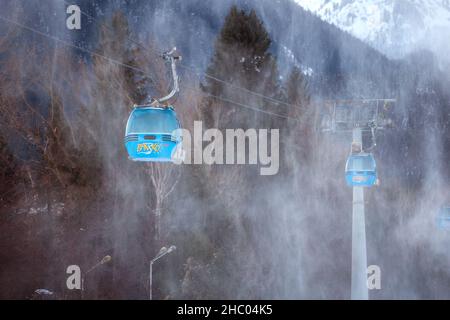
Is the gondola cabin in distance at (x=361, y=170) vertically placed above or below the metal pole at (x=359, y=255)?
above

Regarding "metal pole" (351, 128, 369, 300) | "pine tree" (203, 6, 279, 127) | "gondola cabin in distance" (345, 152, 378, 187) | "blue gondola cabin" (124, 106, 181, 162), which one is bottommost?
"metal pole" (351, 128, 369, 300)

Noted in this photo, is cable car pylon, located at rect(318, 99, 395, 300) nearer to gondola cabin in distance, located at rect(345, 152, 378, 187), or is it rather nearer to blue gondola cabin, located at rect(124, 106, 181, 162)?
gondola cabin in distance, located at rect(345, 152, 378, 187)

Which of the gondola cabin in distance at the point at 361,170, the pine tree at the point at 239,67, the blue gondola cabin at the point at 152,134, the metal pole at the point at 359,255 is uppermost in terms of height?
the pine tree at the point at 239,67

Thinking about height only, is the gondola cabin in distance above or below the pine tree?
below

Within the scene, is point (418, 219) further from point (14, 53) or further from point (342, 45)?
point (342, 45)

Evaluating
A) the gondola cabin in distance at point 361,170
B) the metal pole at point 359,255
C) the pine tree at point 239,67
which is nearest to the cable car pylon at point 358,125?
the metal pole at point 359,255

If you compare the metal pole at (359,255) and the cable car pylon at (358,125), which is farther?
the metal pole at (359,255)

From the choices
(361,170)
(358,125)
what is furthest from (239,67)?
(361,170)

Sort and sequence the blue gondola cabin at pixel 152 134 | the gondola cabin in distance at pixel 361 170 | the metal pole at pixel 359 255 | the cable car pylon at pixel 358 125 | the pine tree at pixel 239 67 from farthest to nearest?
the pine tree at pixel 239 67, the metal pole at pixel 359 255, the cable car pylon at pixel 358 125, the gondola cabin in distance at pixel 361 170, the blue gondola cabin at pixel 152 134

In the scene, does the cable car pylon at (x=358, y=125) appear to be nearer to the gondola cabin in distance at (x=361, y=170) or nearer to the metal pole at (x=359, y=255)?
the metal pole at (x=359, y=255)

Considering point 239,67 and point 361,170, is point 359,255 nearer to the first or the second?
point 361,170

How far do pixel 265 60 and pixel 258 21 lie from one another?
1.82m

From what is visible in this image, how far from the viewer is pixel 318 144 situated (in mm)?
26141

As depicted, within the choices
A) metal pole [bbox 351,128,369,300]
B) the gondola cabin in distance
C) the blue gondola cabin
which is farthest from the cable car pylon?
the blue gondola cabin
